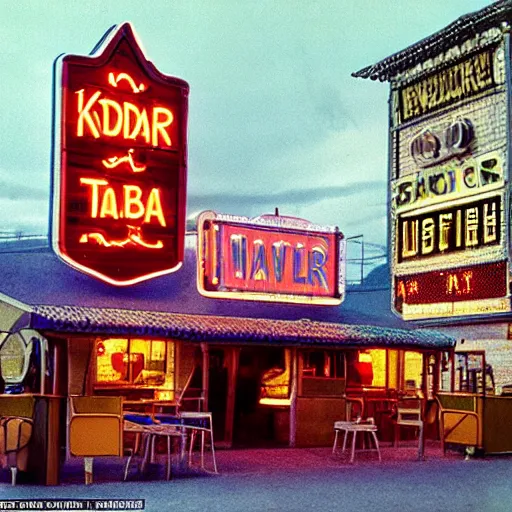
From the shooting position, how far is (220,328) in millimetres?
16938

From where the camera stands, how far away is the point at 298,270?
64.3ft

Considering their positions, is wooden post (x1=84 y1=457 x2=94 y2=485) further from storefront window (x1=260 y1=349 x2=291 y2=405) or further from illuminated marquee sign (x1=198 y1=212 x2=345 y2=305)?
storefront window (x1=260 y1=349 x2=291 y2=405)

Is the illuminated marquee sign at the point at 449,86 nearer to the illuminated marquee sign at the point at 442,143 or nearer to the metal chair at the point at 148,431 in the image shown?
the illuminated marquee sign at the point at 442,143

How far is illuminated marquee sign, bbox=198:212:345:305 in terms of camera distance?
18.5 metres

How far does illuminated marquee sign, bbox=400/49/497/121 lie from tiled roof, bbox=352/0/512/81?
66cm

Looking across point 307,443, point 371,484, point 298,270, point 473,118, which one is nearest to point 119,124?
point 298,270

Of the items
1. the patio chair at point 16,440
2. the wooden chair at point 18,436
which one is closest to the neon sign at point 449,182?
the wooden chair at point 18,436

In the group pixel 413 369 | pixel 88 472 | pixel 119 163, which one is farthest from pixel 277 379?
pixel 88 472

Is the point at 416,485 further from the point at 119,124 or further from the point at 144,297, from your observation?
the point at 119,124

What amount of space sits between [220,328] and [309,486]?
4.68m

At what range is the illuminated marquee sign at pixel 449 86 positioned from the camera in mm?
28169

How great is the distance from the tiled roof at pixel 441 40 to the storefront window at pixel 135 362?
47.6 ft

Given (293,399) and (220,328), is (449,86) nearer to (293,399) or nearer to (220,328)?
(293,399)

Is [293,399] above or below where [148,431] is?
above
